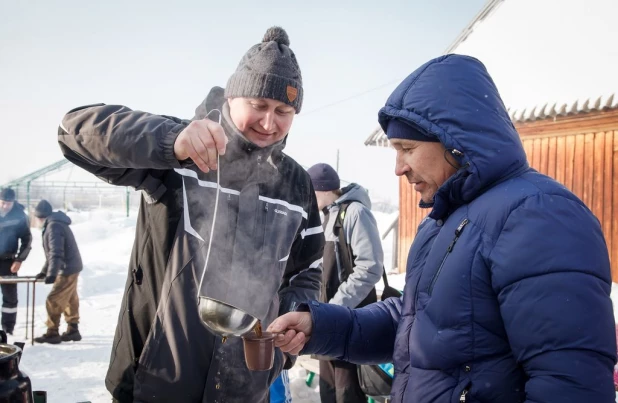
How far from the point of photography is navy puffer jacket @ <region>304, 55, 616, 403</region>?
117 centimetres

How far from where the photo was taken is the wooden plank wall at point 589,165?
25.8 ft

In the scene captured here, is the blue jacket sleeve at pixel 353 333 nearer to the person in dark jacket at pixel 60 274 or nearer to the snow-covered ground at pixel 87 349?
the snow-covered ground at pixel 87 349

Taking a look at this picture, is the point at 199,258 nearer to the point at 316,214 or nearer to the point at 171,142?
the point at 171,142

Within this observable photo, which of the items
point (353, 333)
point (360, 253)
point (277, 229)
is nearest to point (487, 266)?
point (353, 333)

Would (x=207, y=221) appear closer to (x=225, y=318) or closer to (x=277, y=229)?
(x=277, y=229)

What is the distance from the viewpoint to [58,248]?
284 inches

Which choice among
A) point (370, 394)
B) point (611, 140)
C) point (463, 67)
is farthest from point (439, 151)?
point (611, 140)

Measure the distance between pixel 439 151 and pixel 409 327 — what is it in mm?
628

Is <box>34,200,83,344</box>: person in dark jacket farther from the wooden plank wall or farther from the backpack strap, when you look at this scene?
the wooden plank wall

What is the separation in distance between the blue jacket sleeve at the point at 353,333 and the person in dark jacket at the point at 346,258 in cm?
208

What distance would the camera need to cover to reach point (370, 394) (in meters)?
3.88

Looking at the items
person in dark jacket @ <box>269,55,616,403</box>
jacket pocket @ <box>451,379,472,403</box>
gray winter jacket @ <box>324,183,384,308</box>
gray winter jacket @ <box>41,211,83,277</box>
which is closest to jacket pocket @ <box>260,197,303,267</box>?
person in dark jacket @ <box>269,55,616,403</box>

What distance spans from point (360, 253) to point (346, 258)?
173 millimetres

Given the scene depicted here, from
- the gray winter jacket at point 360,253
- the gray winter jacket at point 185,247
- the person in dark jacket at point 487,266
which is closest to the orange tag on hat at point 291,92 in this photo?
the gray winter jacket at point 185,247
